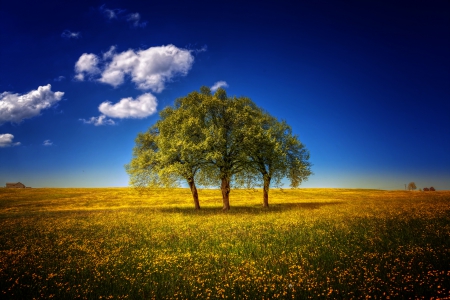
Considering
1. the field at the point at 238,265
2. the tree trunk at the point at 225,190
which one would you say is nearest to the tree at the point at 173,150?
the tree trunk at the point at 225,190

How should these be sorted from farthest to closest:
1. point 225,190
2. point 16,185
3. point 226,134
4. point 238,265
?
point 16,185
point 225,190
point 226,134
point 238,265

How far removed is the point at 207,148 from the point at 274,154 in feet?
32.2

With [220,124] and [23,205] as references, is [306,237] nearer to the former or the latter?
[220,124]

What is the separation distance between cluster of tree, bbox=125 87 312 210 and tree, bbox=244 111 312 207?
0.44 feet

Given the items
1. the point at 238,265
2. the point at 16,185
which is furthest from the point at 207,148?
the point at 16,185

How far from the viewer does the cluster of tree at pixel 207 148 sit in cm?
2888

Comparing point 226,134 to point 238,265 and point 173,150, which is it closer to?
point 173,150

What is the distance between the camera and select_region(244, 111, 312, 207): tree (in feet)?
101

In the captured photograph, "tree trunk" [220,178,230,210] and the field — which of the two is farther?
"tree trunk" [220,178,230,210]

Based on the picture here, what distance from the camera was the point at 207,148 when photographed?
28750 millimetres

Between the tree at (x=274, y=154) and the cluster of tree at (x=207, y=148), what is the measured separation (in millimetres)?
135

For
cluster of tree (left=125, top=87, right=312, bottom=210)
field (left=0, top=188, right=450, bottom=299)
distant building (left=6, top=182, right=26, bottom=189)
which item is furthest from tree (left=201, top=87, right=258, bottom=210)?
distant building (left=6, top=182, right=26, bottom=189)

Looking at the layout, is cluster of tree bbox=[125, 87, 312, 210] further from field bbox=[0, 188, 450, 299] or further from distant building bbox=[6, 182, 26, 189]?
distant building bbox=[6, 182, 26, 189]

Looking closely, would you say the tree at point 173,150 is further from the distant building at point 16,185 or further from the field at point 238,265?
the distant building at point 16,185
